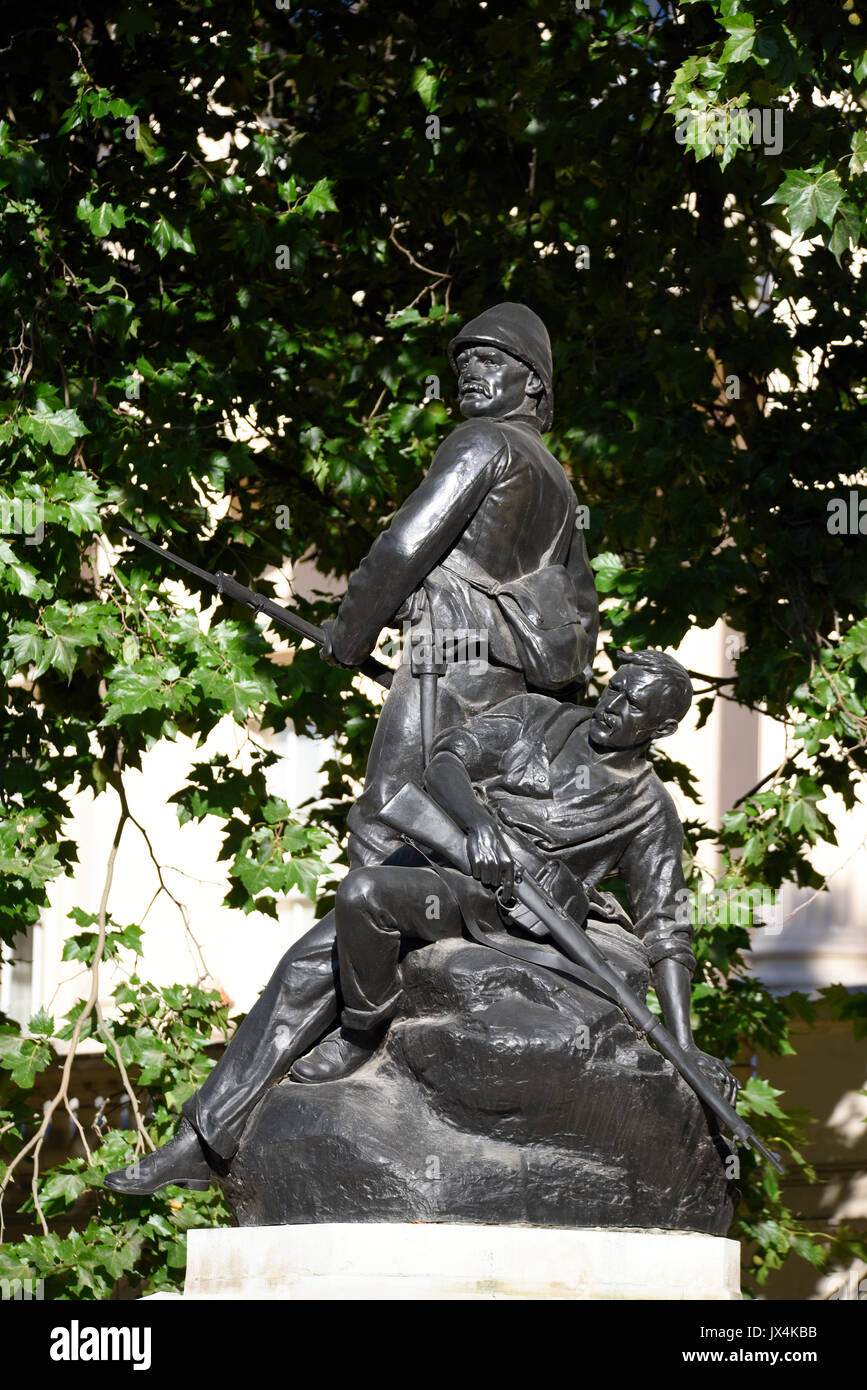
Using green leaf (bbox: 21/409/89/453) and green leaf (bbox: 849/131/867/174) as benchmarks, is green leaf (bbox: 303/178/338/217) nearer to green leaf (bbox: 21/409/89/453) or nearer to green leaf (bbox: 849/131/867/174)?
green leaf (bbox: 21/409/89/453)

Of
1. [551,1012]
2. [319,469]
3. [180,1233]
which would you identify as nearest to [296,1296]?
[551,1012]

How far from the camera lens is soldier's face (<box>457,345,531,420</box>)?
6.20 meters

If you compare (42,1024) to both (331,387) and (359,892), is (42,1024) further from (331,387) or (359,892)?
(359,892)

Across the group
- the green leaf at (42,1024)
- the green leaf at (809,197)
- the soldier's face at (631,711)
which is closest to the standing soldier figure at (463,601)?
the soldier's face at (631,711)

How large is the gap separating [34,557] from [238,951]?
885 cm

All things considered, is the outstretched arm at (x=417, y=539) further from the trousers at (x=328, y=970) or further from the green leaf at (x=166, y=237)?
the green leaf at (x=166, y=237)

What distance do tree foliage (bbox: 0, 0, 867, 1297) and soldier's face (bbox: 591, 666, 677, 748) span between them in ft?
12.0

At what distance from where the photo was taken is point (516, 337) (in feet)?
20.2

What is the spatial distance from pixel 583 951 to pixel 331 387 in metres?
5.93

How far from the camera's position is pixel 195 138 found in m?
10.3

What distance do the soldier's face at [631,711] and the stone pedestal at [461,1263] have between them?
4.18ft

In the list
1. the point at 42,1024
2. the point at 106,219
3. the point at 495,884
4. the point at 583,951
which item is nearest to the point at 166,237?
the point at 106,219

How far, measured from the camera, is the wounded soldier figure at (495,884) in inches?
211

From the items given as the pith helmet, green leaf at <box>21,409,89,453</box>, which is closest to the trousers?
the pith helmet
